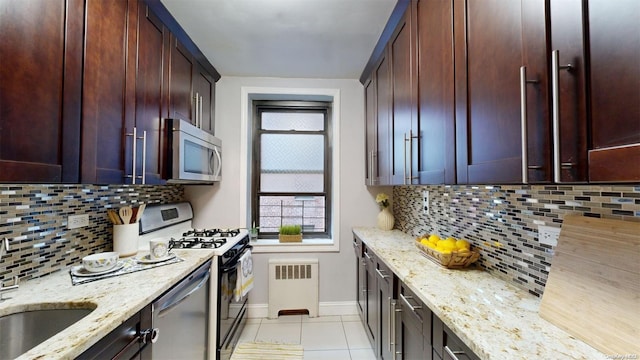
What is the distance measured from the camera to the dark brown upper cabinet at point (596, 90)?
0.56m

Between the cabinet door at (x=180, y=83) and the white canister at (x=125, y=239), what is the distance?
0.81 metres

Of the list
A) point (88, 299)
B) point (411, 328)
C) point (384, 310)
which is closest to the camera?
point (88, 299)

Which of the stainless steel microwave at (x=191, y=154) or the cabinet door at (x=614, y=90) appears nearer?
the cabinet door at (x=614, y=90)

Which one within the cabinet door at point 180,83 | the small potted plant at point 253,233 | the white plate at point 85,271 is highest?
the cabinet door at point 180,83

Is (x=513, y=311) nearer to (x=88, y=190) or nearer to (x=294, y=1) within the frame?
(x=294, y=1)

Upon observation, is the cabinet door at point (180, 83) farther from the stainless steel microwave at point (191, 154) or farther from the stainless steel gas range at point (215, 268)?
the stainless steel gas range at point (215, 268)

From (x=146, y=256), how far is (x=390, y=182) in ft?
5.76

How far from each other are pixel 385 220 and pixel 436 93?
66.3 inches

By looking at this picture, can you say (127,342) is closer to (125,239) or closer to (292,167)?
(125,239)

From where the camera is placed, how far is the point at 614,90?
1.91 ft

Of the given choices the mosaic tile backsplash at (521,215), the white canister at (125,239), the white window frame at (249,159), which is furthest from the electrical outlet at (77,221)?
the mosaic tile backsplash at (521,215)

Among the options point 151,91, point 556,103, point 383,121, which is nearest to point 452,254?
point 556,103

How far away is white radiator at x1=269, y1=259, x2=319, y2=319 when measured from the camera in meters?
2.81

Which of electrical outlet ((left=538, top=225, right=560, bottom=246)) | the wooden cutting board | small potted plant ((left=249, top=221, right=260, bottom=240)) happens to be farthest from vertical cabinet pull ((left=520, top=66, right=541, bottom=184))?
small potted plant ((left=249, top=221, right=260, bottom=240))
